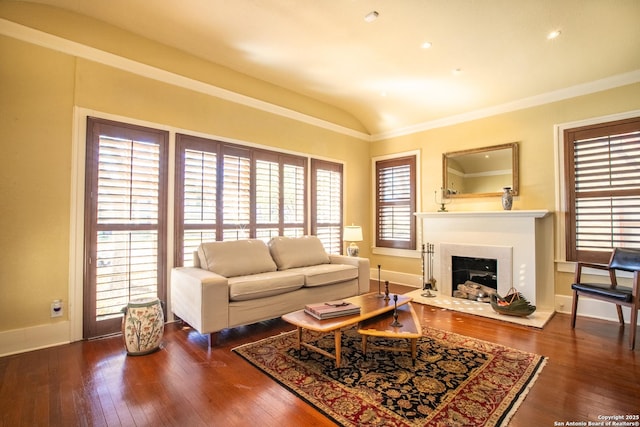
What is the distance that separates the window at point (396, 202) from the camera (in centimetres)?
545

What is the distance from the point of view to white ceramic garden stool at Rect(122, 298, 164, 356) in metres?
2.64

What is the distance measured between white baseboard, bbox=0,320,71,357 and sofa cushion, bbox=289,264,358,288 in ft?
7.60

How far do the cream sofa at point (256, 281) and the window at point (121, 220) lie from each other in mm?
363

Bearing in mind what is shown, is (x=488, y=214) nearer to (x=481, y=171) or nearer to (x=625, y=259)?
(x=481, y=171)

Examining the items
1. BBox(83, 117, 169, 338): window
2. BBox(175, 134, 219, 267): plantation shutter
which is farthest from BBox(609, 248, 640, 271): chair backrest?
BBox(83, 117, 169, 338): window

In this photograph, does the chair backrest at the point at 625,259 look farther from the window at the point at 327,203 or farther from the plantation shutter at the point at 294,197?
the plantation shutter at the point at 294,197

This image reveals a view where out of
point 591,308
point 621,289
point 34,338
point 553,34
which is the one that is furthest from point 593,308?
point 34,338

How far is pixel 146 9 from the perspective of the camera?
2959mm

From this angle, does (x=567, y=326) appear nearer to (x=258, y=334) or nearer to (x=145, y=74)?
(x=258, y=334)

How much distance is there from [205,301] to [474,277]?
3.80 metres

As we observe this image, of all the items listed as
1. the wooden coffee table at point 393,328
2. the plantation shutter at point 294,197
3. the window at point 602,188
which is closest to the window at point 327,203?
the plantation shutter at point 294,197

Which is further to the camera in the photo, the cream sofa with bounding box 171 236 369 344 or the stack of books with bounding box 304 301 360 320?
the cream sofa with bounding box 171 236 369 344

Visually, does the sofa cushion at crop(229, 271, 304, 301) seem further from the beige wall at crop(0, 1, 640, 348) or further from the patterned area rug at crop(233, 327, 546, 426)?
the beige wall at crop(0, 1, 640, 348)

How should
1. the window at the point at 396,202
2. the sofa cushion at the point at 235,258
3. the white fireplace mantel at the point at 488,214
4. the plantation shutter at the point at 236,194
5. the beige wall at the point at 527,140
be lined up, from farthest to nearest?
the window at the point at 396,202 → the plantation shutter at the point at 236,194 → the white fireplace mantel at the point at 488,214 → the beige wall at the point at 527,140 → the sofa cushion at the point at 235,258
